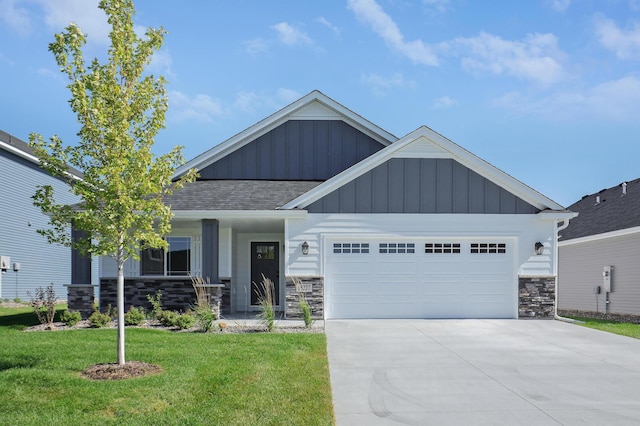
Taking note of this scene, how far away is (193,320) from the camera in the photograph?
1230 centimetres

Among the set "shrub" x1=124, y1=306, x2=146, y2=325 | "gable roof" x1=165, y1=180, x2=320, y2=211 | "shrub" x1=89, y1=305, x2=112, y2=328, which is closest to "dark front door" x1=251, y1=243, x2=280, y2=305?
"gable roof" x1=165, y1=180, x2=320, y2=211

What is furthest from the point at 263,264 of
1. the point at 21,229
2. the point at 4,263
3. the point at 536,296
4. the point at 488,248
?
the point at 21,229

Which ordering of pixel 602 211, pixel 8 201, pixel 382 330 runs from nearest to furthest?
pixel 382 330 → pixel 602 211 → pixel 8 201

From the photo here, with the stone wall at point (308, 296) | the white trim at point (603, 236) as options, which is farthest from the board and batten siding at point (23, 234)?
the white trim at point (603, 236)

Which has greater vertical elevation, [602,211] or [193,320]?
[602,211]

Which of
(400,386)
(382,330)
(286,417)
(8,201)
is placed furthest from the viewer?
(8,201)

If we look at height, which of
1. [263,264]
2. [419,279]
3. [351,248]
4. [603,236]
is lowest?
[419,279]

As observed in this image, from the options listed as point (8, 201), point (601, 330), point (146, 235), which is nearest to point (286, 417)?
point (146, 235)

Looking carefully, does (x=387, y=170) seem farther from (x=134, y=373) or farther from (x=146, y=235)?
(x=134, y=373)

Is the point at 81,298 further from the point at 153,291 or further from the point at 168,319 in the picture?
the point at 168,319

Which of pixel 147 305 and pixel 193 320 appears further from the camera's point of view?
pixel 147 305

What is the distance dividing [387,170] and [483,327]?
4.65 metres

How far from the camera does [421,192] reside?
46.4 feet

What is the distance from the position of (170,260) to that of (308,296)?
445cm
